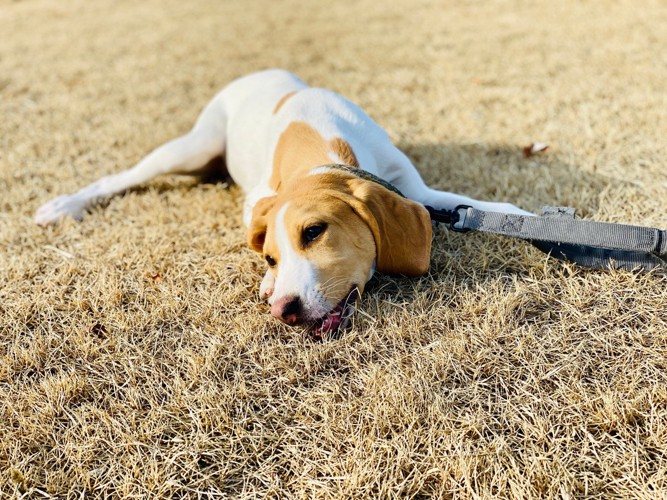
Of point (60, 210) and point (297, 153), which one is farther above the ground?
point (297, 153)

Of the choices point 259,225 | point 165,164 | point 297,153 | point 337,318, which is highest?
point 297,153

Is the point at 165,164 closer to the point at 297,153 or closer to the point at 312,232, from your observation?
the point at 297,153

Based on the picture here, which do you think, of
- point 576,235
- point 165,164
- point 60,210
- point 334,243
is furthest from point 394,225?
point 60,210

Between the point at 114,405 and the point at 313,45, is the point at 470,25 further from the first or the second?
the point at 114,405

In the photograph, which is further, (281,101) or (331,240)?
(281,101)

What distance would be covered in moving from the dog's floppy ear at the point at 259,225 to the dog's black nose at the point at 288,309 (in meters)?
0.53

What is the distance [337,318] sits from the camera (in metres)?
2.58

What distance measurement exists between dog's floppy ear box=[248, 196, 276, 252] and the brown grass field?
257 millimetres

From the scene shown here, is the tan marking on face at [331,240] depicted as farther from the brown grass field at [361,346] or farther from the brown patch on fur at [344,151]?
the brown patch on fur at [344,151]

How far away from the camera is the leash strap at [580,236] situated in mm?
2564

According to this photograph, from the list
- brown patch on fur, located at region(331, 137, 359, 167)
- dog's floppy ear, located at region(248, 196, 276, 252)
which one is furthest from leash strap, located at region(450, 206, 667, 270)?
dog's floppy ear, located at region(248, 196, 276, 252)

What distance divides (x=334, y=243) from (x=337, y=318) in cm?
33

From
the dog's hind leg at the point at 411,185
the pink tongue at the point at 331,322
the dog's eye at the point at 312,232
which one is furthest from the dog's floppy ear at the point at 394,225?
the dog's hind leg at the point at 411,185

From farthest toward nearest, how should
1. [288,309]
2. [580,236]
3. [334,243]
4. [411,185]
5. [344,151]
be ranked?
[411,185], [344,151], [580,236], [334,243], [288,309]
